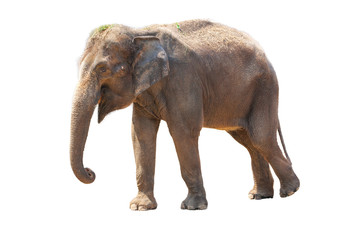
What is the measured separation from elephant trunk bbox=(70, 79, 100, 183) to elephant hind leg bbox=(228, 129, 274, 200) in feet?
8.02

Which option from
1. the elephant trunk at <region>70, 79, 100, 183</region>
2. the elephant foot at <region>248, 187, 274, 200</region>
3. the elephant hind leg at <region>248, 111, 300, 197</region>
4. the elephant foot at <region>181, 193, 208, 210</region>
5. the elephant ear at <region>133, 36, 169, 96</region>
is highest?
the elephant ear at <region>133, 36, 169, 96</region>

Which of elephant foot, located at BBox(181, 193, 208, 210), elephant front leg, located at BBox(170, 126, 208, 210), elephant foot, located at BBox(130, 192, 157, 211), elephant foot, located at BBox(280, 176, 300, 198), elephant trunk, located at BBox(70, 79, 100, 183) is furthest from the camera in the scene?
elephant foot, located at BBox(280, 176, 300, 198)

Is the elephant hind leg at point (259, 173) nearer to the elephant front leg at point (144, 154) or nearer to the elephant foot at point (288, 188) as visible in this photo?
the elephant foot at point (288, 188)

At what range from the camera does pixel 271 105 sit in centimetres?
1013

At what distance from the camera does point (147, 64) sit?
916cm

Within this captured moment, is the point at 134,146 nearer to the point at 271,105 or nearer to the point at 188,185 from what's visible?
the point at 188,185

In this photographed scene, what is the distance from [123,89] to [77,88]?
0.54 metres

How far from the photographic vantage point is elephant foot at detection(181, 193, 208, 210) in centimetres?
945

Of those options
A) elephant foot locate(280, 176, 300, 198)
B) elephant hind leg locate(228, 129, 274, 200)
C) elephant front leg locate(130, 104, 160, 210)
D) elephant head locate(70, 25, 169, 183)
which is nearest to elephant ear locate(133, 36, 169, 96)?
elephant head locate(70, 25, 169, 183)

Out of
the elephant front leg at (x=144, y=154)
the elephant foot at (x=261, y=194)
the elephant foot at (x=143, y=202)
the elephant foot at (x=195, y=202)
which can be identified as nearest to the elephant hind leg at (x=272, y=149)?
the elephant foot at (x=261, y=194)

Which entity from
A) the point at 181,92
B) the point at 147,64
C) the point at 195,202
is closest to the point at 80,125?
the point at 147,64

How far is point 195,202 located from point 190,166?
43 centimetres

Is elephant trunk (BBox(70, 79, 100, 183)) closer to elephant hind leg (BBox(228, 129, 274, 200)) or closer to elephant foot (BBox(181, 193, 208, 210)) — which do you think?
elephant foot (BBox(181, 193, 208, 210))

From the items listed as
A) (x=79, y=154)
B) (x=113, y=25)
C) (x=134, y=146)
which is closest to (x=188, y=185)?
(x=134, y=146)
